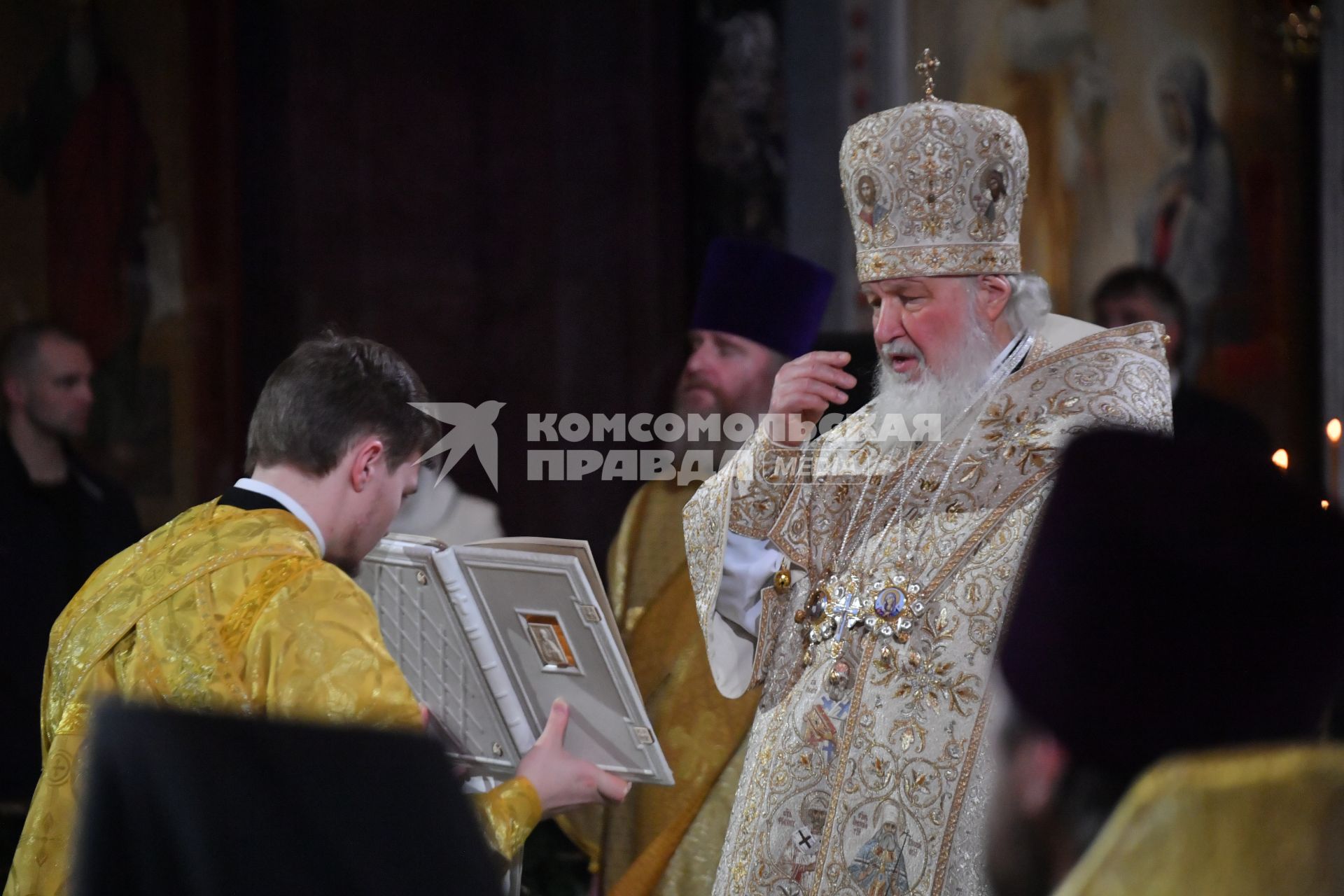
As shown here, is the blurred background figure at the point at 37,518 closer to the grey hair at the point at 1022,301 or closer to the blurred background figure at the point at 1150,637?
the grey hair at the point at 1022,301

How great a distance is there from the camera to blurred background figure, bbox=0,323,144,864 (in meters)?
5.19

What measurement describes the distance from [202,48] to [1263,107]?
4.24m

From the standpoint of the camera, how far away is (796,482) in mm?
3062

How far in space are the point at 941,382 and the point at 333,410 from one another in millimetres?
1129

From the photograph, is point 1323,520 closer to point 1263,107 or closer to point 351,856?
point 351,856

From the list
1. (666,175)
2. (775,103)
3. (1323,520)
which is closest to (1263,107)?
(775,103)

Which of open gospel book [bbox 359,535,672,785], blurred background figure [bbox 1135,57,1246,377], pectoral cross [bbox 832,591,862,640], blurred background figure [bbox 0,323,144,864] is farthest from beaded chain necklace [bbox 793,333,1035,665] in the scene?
blurred background figure [bbox 1135,57,1246,377]

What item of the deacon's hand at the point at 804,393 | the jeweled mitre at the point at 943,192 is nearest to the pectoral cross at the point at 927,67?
the jeweled mitre at the point at 943,192

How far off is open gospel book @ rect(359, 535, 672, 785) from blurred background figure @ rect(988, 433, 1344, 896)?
1647 mm

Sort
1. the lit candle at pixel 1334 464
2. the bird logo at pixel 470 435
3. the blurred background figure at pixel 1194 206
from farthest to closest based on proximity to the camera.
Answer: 1. the blurred background figure at pixel 1194 206
2. the lit candle at pixel 1334 464
3. the bird logo at pixel 470 435

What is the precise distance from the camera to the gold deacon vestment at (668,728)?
4.16m

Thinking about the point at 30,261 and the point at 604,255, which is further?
the point at 604,255

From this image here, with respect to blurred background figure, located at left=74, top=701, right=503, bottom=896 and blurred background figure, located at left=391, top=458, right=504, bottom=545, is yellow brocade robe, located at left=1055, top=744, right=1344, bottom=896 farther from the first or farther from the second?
blurred background figure, located at left=391, top=458, right=504, bottom=545

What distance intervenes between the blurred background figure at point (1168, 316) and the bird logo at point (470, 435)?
245 centimetres
